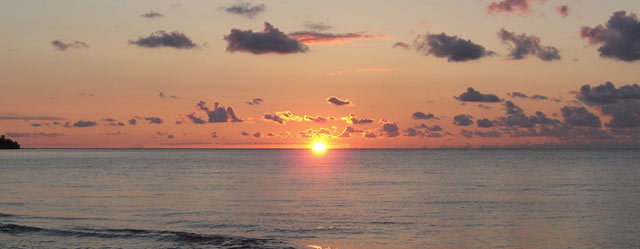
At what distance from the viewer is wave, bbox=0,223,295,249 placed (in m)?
32.8

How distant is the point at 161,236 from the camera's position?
3519 cm

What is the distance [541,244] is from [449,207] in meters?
16.2

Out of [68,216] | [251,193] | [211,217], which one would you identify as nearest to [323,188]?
[251,193]

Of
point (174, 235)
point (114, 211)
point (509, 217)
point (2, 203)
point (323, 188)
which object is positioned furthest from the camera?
point (323, 188)

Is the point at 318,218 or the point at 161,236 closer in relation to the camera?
the point at 161,236

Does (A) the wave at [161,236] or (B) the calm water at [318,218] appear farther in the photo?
(B) the calm water at [318,218]

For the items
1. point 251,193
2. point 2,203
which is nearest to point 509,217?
point 251,193

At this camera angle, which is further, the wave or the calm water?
the calm water

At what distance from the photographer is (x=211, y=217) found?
144ft

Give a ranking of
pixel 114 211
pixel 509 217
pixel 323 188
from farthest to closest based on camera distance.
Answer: pixel 323 188 → pixel 114 211 → pixel 509 217

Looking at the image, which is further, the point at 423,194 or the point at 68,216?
the point at 423,194

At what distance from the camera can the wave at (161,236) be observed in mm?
32781

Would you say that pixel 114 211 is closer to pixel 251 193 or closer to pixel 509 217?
pixel 251 193

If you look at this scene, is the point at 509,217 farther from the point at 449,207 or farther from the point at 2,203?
the point at 2,203
